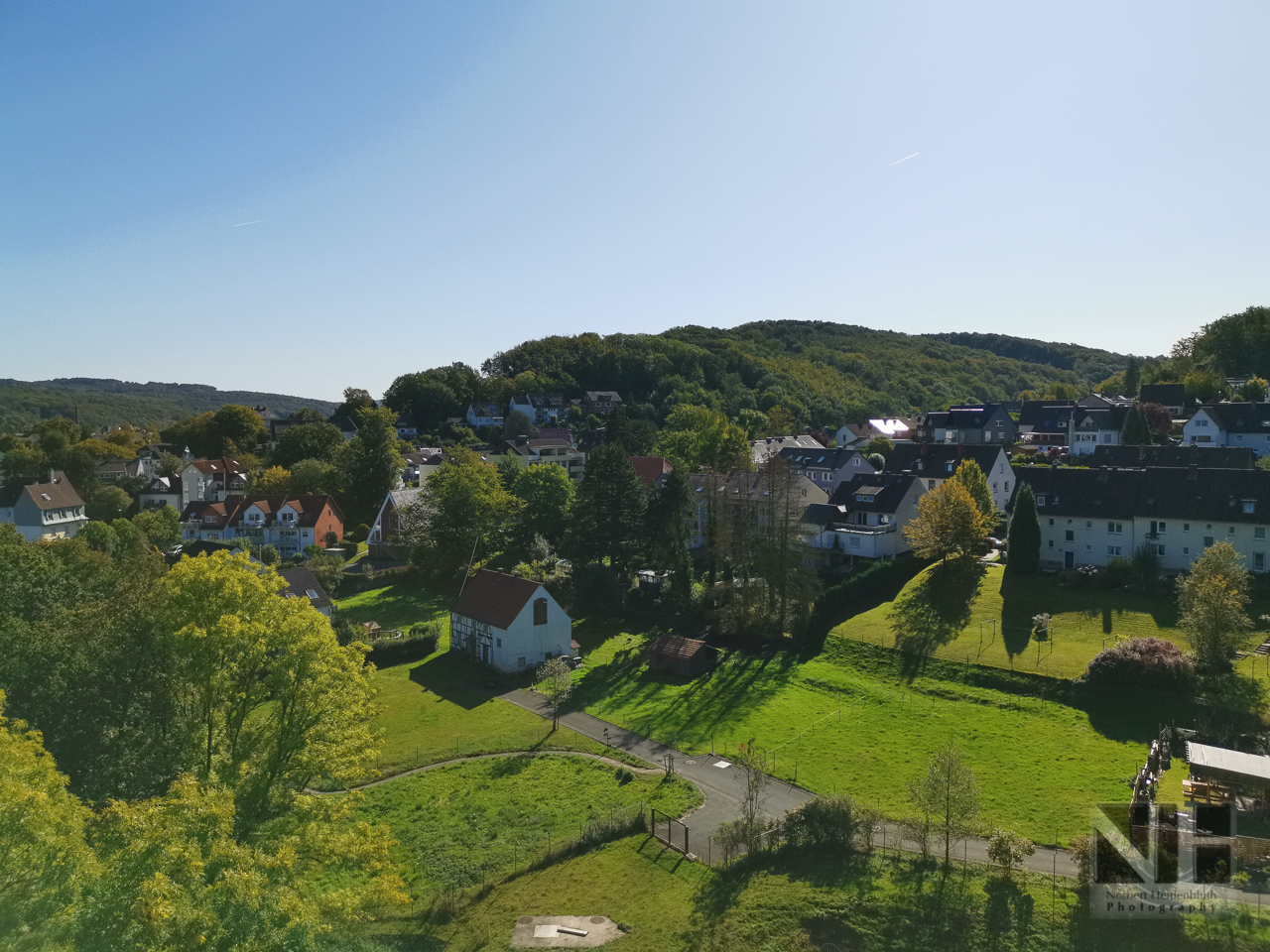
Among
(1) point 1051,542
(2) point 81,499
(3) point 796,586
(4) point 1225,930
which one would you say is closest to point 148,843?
(4) point 1225,930

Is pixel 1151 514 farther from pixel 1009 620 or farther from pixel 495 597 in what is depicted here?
pixel 495 597

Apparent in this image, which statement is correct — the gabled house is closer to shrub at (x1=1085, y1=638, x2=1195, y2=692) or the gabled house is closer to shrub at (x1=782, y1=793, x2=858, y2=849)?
shrub at (x1=1085, y1=638, x2=1195, y2=692)

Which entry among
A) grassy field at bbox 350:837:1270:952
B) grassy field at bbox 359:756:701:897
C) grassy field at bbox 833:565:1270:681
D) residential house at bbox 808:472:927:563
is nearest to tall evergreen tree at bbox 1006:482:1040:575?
grassy field at bbox 833:565:1270:681

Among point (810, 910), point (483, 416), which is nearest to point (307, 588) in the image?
point (810, 910)

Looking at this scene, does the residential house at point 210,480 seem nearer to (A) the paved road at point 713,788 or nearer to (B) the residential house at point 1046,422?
(A) the paved road at point 713,788

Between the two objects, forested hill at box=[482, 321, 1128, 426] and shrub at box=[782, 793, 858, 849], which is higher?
forested hill at box=[482, 321, 1128, 426]
